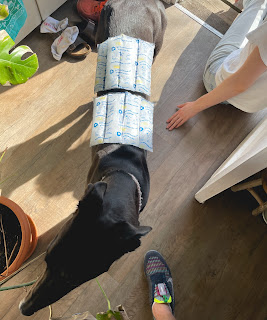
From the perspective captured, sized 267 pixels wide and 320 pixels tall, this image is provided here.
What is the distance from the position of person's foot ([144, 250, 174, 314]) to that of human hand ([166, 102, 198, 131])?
83cm

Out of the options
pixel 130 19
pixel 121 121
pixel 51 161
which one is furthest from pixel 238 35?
pixel 51 161

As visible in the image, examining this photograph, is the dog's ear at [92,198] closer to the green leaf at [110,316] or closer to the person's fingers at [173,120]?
the green leaf at [110,316]

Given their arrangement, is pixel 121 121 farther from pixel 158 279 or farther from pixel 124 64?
pixel 158 279

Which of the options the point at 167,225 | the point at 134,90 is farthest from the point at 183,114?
the point at 167,225

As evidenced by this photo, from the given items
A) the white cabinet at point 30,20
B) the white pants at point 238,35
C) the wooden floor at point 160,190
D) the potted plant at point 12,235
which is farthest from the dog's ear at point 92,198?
the white cabinet at point 30,20

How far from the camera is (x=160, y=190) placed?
6.05ft

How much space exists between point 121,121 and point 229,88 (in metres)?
0.59

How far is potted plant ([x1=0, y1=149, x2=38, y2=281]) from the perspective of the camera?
1.33 metres

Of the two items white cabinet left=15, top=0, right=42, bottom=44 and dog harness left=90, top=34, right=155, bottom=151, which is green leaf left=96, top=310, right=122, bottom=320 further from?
white cabinet left=15, top=0, right=42, bottom=44

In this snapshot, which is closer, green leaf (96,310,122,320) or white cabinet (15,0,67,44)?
green leaf (96,310,122,320)

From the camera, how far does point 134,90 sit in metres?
1.45

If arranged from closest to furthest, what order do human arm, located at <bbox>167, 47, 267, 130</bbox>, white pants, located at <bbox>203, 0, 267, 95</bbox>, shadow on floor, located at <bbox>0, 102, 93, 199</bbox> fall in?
1. human arm, located at <bbox>167, 47, 267, 130</bbox>
2. shadow on floor, located at <bbox>0, 102, 93, 199</bbox>
3. white pants, located at <bbox>203, 0, 267, 95</bbox>

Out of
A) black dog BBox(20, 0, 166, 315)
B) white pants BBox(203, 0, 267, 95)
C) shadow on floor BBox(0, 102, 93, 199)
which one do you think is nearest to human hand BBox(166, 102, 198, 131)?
white pants BBox(203, 0, 267, 95)

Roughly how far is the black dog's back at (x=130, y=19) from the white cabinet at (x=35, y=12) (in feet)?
1.85
